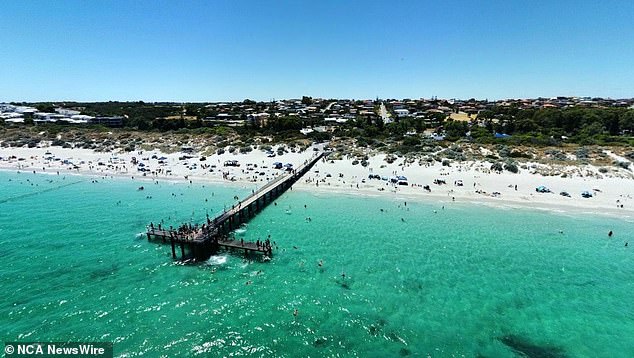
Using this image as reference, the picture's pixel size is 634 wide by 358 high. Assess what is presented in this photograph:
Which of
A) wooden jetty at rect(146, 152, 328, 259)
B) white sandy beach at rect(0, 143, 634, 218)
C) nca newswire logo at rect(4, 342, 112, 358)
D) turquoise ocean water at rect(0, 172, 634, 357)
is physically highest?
white sandy beach at rect(0, 143, 634, 218)

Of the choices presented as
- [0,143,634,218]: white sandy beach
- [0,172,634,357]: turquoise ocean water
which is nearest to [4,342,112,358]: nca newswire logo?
[0,172,634,357]: turquoise ocean water

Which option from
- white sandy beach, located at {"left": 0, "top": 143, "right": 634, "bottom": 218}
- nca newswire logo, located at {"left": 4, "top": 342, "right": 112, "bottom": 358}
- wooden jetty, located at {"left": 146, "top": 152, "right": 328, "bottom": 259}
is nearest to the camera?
nca newswire logo, located at {"left": 4, "top": 342, "right": 112, "bottom": 358}

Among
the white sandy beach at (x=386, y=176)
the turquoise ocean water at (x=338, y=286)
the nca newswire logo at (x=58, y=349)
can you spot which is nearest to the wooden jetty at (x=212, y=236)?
the turquoise ocean water at (x=338, y=286)

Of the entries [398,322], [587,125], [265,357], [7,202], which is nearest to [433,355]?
[398,322]

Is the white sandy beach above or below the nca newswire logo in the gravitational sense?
above

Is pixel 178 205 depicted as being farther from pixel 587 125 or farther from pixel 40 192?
pixel 587 125

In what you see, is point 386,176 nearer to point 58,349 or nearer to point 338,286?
point 338,286

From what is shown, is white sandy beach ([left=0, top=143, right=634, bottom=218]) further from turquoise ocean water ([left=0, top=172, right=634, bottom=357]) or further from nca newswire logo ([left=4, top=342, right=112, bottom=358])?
nca newswire logo ([left=4, top=342, right=112, bottom=358])

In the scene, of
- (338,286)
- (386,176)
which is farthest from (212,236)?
(386,176)
